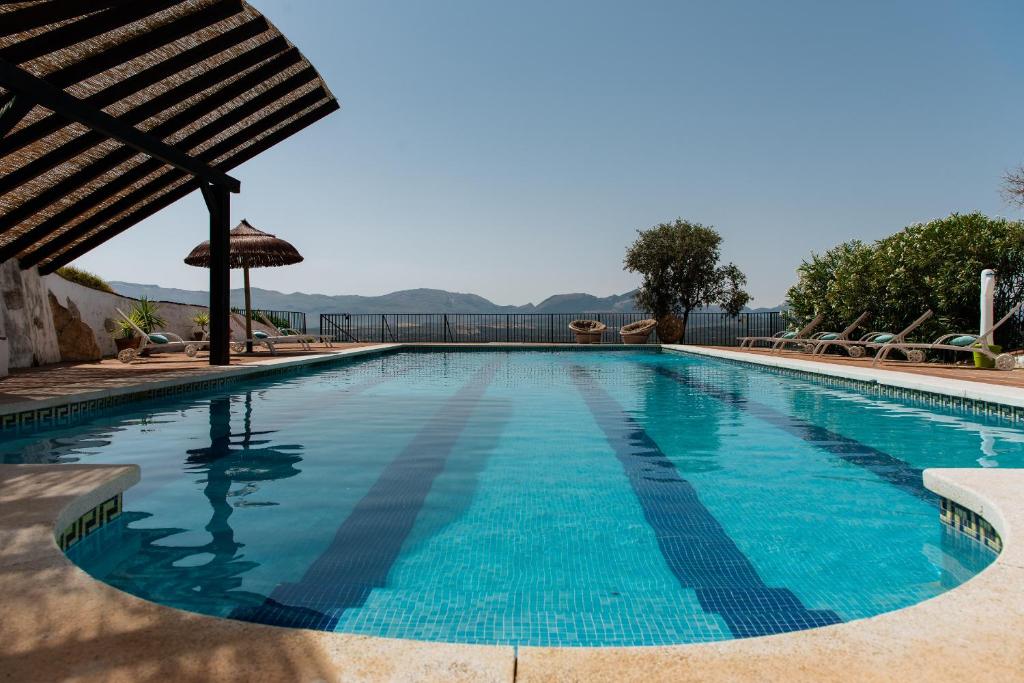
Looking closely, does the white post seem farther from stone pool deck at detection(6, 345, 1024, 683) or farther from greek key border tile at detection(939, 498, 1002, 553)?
stone pool deck at detection(6, 345, 1024, 683)

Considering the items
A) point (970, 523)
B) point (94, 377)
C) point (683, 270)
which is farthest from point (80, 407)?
point (683, 270)

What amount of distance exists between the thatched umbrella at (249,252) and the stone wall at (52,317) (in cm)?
228

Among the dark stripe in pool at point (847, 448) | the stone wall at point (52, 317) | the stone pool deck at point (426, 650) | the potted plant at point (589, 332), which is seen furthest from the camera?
the potted plant at point (589, 332)

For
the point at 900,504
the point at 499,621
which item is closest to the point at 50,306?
the point at 499,621

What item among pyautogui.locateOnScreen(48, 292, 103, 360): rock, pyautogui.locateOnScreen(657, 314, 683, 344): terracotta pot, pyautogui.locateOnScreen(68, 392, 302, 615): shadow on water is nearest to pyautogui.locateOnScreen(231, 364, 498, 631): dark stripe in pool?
pyautogui.locateOnScreen(68, 392, 302, 615): shadow on water

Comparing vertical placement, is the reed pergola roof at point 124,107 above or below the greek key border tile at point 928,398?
above

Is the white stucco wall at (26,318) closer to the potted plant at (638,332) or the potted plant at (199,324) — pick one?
the potted plant at (199,324)

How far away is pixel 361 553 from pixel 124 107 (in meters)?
8.72

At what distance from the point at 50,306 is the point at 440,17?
31.9 ft

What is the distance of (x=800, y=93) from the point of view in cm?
1700

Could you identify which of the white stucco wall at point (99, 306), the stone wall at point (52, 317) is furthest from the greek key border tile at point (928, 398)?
the white stucco wall at point (99, 306)

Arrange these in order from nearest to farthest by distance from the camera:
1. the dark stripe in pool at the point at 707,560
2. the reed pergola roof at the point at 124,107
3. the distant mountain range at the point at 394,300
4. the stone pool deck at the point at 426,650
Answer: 1. the stone pool deck at the point at 426,650
2. the dark stripe in pool at the point at 707,560
3. the reed pergola roof at the point at 124,107
4. the distant mountain range at the point at 394,300

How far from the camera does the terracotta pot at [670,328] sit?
23.6m

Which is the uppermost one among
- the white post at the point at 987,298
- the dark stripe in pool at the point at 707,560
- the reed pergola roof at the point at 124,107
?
the reed pergola roof at the point at 124,107
